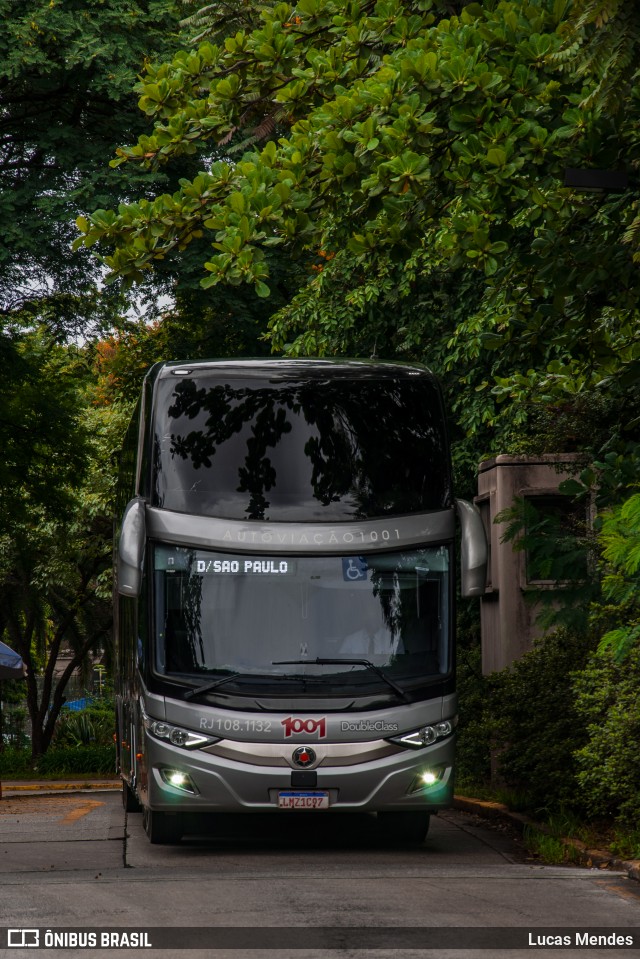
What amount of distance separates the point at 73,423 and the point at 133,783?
14791 millimetres

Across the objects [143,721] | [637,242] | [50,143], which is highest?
[50,143]

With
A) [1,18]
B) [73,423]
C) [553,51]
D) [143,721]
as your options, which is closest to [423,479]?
[143,721]

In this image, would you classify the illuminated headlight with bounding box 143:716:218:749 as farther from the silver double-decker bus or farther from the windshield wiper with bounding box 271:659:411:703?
the windshield wiper with bounding box 271:659:411:703

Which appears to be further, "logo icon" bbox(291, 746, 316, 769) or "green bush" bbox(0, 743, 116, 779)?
"green bush" bbox(0, 743, 116, 779)

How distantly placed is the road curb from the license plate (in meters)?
1.99

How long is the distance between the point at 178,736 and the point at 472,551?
2888mm

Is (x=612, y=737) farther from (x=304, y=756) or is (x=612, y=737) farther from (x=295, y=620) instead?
(x=295, y=620)

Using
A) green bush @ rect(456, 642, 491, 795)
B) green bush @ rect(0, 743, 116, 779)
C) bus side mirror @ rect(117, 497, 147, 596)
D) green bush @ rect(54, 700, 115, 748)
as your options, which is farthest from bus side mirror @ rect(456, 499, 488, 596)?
green bush @ rect(54, 700, 115, 748)

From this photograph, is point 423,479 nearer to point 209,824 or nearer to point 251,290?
point 209,824

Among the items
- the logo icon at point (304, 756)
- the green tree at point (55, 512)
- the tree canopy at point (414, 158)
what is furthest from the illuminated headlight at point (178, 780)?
the green tree at point (55, 512)

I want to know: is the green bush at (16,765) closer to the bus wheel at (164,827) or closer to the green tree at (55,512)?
the green tree at (55,512)

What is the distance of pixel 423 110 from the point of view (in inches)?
390

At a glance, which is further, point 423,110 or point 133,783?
point 133,783

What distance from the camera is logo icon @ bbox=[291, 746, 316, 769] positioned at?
12.1m
